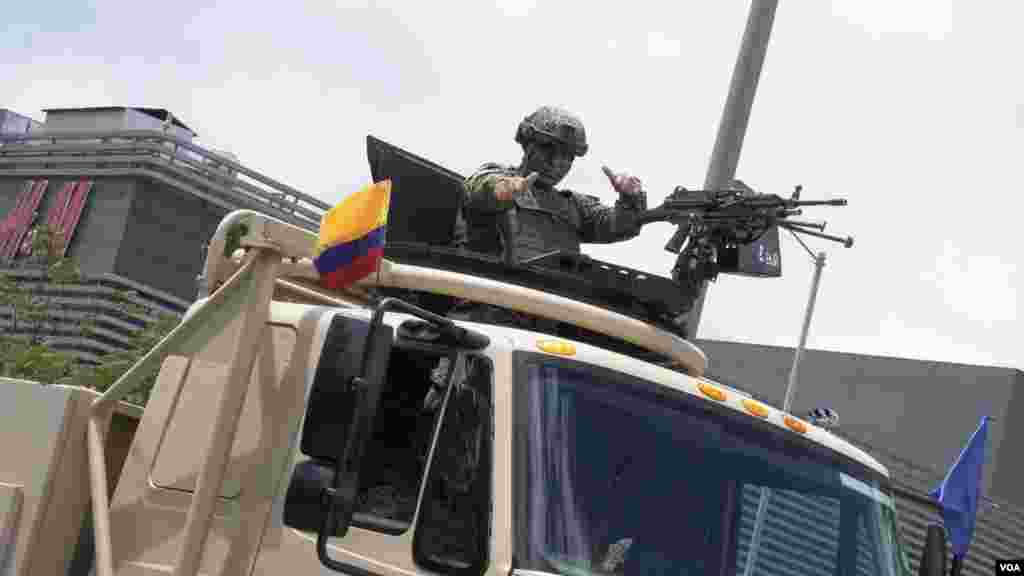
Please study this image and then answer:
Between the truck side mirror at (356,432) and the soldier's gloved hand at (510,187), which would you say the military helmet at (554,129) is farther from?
the truck side mirror at (356,432)

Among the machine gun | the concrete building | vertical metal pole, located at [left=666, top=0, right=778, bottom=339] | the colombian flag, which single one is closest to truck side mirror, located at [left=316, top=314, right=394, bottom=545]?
the colombian flag

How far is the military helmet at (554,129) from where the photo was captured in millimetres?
7336

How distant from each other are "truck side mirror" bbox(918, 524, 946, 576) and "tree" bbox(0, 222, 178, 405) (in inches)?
412

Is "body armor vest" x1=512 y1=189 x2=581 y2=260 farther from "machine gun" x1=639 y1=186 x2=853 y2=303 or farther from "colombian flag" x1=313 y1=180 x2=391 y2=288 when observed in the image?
"colombian flag" x1=313 y1=180 x2=391 y2=288

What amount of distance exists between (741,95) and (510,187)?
358 centimetres

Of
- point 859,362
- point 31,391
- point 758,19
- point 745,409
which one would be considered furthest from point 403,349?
point 859,362

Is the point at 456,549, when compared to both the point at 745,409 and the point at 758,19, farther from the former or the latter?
the point at 758,19

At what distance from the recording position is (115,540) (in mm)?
5977

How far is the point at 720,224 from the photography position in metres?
6.74

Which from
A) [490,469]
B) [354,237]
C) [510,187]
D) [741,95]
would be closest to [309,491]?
[490,469]

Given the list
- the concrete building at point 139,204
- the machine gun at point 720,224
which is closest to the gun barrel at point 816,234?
the machine gun at point 720,224

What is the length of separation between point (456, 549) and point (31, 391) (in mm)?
1920

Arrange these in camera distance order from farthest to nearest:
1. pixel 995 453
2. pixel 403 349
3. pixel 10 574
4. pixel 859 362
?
pixel 859 362
pixel 995 453
pixel 10 574
pixel 403 349

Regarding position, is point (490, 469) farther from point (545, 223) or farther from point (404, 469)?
point (545, 223)
